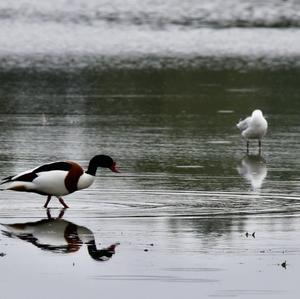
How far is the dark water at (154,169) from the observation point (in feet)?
33.4

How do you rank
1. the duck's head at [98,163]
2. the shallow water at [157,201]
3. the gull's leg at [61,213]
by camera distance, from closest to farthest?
the shallow water at [157,201]
the gull's leg at [61,213]
the duck's head at [98,163]

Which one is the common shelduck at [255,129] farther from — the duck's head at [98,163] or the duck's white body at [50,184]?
the duck's white body at [50,184]

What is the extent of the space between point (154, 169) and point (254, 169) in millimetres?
1515

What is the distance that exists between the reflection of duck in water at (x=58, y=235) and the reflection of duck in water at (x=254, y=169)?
151 inches

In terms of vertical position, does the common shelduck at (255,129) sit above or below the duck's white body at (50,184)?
above

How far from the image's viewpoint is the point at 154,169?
1748cm

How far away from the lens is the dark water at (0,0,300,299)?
→ 10172 mm

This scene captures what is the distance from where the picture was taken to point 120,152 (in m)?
19.5

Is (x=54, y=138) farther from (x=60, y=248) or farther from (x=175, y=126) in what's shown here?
(x=60, y=248)

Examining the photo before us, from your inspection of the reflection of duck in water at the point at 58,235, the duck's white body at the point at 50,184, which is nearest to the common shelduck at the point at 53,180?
the duck's white body at the point at 50,184

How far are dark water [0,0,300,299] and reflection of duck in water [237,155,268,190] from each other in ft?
0.08

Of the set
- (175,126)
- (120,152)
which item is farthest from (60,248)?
(175,126)

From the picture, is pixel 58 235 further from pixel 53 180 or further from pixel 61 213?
pixel 53 180

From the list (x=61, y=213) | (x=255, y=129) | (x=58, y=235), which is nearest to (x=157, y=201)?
(x=61, y=213)
